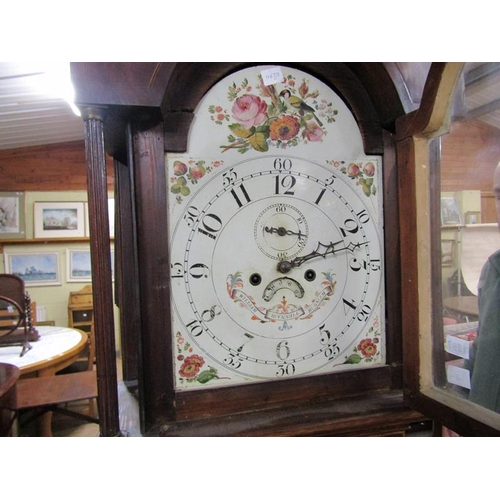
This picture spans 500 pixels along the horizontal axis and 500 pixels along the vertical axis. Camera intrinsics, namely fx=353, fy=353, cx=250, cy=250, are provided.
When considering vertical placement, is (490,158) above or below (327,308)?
above

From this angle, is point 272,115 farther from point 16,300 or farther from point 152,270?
point 16,300

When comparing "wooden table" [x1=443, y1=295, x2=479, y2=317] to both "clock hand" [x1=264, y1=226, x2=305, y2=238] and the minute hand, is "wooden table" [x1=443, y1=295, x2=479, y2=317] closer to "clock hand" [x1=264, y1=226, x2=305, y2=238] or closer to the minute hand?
the minute hand

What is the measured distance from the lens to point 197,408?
0.71 m

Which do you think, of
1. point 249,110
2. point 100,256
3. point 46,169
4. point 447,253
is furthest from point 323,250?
point 46,169

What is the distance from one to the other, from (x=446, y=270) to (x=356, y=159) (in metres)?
0.30

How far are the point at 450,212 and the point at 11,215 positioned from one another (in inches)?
145

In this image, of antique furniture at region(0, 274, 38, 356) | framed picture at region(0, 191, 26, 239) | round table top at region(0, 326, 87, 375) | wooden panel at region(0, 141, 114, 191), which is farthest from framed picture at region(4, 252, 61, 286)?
antique furniture at region(0, 274, 38, 356)

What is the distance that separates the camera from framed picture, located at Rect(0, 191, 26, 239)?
3.23 m

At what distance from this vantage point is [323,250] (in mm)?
770

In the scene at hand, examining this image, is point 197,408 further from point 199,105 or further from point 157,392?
point 199,105

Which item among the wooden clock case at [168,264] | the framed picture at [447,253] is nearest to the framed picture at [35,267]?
the wooden clock case at [168,264]

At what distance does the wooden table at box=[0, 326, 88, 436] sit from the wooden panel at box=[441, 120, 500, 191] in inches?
65.0

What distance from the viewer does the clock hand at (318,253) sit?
2.44 ft
